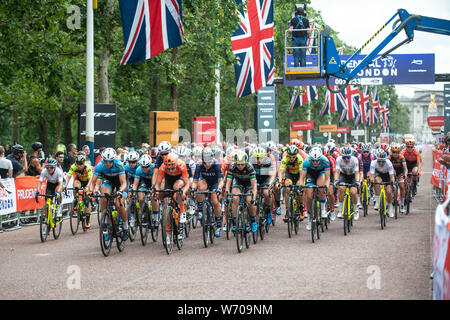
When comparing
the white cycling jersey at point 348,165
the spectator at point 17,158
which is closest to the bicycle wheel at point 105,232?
the white cycling jersey at point 348,165

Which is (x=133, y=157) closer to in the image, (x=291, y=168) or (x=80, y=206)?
(x=80, y=206)

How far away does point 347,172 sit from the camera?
15.5m

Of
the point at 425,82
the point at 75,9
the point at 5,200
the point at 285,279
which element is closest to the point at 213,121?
the point at 75,9

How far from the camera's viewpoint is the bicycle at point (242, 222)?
11.9 metres

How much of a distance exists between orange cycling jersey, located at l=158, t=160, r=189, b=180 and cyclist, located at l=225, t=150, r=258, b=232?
84cm

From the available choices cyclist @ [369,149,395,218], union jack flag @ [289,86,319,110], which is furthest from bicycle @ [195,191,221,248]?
union jack flag @ [289,86,319,110]

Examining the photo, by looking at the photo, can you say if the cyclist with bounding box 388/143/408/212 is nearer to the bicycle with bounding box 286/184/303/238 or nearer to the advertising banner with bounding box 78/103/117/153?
the bicycle with bounding box 286/184/303/238

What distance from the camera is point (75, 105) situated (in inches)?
1725

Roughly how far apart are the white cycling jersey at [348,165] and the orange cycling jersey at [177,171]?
14.2ft

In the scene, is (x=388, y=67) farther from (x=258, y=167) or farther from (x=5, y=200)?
(x=5, y=200)

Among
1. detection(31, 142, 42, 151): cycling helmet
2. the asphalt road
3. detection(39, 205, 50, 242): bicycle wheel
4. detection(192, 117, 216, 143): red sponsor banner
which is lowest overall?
the asphalt road

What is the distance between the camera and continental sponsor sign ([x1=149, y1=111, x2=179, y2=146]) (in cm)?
2397

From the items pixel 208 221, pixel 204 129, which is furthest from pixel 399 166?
pixel 204 129
